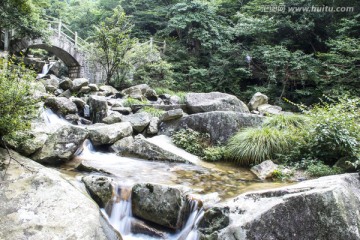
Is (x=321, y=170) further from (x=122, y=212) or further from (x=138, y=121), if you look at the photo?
(x=138, y=121)

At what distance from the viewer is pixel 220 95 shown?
10.8 metres

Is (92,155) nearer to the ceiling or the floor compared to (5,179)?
nearer to the floor

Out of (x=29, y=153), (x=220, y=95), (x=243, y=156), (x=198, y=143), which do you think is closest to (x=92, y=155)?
(x=29, y=153)

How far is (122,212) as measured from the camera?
4.04m

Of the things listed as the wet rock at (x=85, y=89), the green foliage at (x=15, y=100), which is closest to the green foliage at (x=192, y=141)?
the green foliage at (x=15, y=100)

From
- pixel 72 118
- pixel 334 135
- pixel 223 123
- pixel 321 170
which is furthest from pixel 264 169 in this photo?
pixel 72 118

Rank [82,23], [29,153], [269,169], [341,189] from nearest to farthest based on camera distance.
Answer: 1. [341,189]
2. [29,153]
3. [269,169]
4. [82,23]

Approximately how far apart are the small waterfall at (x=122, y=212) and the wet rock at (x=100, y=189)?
14 centimetres

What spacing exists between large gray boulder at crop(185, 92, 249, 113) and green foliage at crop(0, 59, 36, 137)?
6664mm

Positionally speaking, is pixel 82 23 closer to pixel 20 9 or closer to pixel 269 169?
pixel 20 9

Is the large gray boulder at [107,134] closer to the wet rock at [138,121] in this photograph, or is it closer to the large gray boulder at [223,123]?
the wet rock at [138,121]

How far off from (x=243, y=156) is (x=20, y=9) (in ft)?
34.4

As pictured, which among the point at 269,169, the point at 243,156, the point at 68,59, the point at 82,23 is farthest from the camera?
the point at 82,23

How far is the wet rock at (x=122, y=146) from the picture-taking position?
6773 mm
